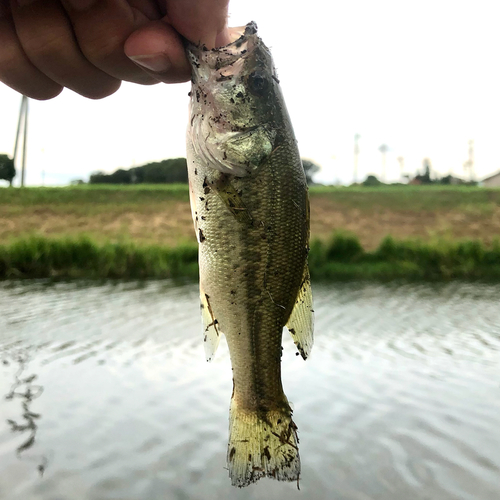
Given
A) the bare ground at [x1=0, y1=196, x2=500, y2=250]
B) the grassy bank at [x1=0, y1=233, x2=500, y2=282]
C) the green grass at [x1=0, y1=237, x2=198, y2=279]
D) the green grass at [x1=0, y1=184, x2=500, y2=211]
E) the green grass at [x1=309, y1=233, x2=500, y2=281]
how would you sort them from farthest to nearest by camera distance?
1. the green grass at [x1=0, y1=184, x2=500, y2=211]
2. the bare ground at [x1=0, y1=196, x2=500, y2=250]
3. the green grass at [x1=309, y1=233, x2=500, y2=281]
4. the grassy bank at [x1=0, y1=233, x2=500, y2=282]
5. the green grass at [x1=0, y1=237, x2=198, y2=279]

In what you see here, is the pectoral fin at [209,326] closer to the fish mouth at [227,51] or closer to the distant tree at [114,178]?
the fish mouth at [227,51]

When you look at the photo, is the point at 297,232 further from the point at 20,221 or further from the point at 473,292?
the point at 20,221

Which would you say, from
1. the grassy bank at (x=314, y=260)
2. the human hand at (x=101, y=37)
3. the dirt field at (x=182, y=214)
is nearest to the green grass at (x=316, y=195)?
the dirt field at (x=182, y=214)

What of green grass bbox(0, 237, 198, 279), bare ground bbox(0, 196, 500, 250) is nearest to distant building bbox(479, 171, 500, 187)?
bare ground bbox(0, 196, 500, 250)

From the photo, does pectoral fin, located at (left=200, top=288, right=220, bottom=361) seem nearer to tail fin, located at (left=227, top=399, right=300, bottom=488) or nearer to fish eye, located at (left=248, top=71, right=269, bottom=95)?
tail fin, located at (left=227, top=399, right=300, bottom=488)

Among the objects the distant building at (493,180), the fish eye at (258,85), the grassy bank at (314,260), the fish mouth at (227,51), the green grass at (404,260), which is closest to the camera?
the fish mouth at (227,51)

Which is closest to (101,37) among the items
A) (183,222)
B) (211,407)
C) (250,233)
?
(250,233)
